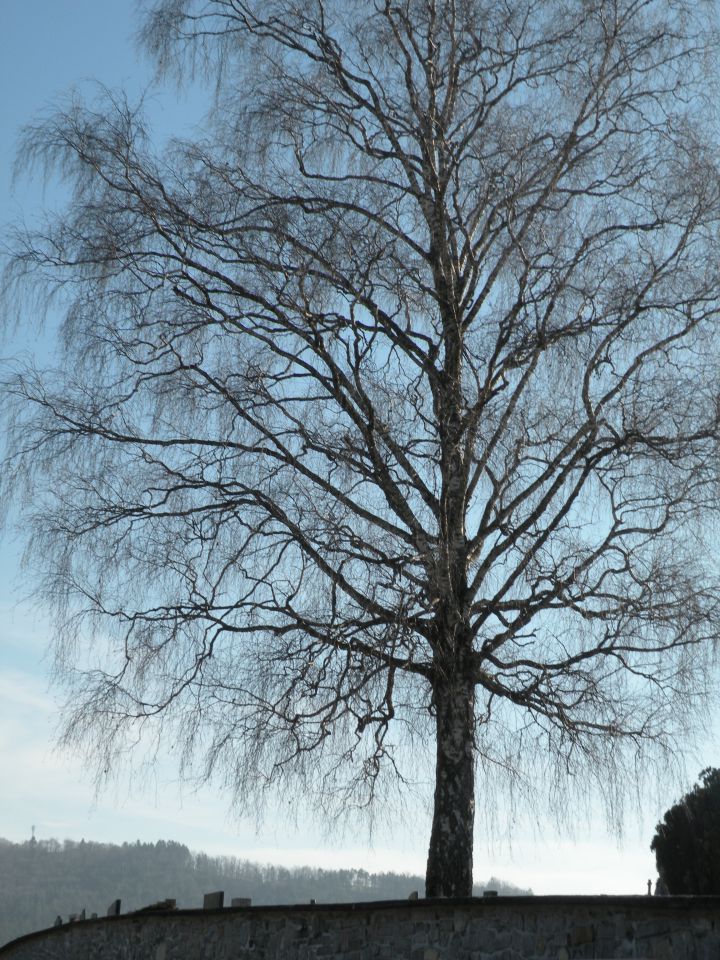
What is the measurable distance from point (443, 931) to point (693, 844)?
37.8 feet

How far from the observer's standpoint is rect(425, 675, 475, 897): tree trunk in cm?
980

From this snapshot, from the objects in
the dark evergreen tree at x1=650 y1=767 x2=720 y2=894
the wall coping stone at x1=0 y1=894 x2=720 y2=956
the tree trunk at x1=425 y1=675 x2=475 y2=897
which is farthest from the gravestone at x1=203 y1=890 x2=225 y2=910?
the dark evergreen tree at x1=650 y1=767 x2=720 y2=894

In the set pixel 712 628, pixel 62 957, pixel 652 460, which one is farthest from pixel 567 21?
pixel 62 957

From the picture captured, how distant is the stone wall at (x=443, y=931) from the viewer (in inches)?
279

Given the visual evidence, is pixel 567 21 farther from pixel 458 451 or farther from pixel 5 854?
pixel 5 854

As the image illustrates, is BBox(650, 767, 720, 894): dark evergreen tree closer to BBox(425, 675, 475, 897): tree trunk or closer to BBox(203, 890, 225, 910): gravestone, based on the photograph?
BBox(425, 675, 475, 897): tree trunk

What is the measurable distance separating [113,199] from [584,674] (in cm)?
644

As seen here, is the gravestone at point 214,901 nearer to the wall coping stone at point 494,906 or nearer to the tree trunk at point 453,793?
the wall coping stone at point 494,906

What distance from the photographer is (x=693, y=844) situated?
60.8 ft

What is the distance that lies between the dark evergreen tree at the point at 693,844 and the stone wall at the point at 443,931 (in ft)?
31.5

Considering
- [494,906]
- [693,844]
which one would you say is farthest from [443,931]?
[693,844]

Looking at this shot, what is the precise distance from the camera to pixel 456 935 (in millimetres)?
8188

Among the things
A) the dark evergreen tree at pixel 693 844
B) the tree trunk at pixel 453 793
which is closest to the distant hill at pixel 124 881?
the dark evergreen tree at pixel 693 844

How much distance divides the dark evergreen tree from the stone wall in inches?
378
